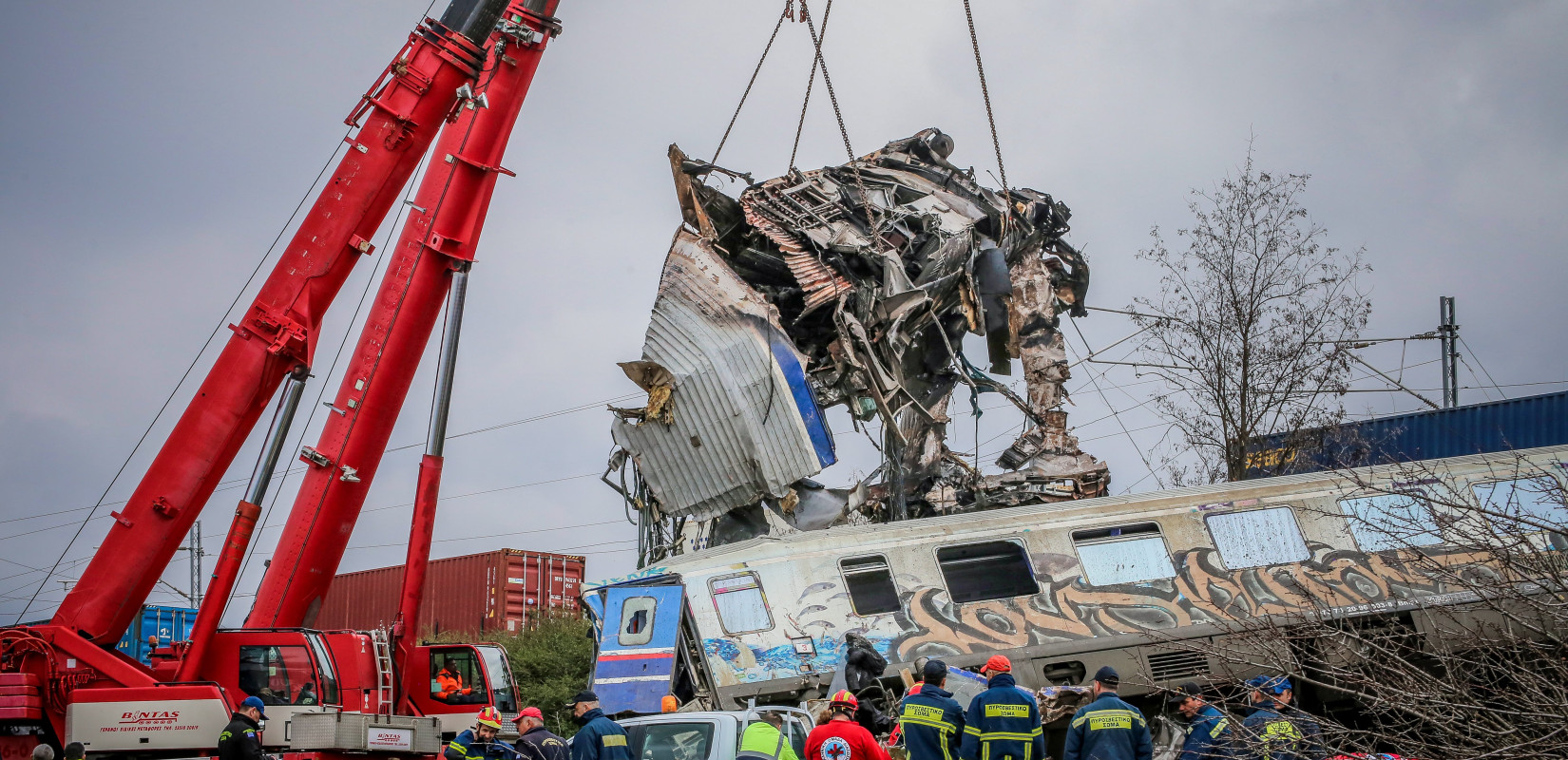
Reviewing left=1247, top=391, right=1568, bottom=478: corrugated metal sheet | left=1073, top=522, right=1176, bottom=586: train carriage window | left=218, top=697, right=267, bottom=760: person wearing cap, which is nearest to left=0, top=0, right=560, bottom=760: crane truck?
left=218, top=697, right=267, bottom=760: person wearing cap

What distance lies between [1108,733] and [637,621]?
693cm

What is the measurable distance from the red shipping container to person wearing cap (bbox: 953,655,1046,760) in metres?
19.3

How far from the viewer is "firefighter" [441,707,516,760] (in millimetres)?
8797

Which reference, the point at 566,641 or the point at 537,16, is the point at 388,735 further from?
the point at 566,641

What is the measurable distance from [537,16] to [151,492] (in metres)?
6.07

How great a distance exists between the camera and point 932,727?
8.30 meters

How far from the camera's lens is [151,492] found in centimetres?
1070

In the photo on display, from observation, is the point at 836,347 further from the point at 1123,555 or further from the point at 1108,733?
the point at 1108,733

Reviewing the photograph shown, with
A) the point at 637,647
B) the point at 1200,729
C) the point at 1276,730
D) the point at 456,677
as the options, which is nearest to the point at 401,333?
the point at 637,647

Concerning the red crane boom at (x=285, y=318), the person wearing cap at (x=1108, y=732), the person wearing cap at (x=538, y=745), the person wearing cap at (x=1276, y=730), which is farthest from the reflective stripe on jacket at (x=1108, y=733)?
the red crane boom at (x=285, y=318)

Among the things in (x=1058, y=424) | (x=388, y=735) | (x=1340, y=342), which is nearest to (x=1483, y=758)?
(x=388, y=735)

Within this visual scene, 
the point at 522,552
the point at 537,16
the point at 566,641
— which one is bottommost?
the point at 566,641

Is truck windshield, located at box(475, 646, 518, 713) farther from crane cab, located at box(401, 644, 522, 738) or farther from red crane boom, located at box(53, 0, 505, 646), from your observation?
red crane boom, located at box(53, 0, 505, 646)

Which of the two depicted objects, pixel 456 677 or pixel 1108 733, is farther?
pixel 456 677
